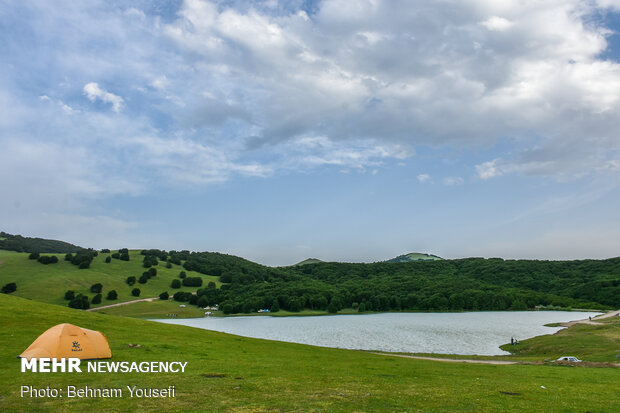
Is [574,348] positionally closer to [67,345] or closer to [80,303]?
[67,345]

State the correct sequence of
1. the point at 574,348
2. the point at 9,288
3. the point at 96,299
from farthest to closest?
the point at 96,299 → the point at 9,288 → the point at 574,348

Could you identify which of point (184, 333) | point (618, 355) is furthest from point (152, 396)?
point (618, 355)

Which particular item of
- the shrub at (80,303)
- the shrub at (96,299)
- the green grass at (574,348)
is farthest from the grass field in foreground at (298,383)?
the shrub at (96,299)

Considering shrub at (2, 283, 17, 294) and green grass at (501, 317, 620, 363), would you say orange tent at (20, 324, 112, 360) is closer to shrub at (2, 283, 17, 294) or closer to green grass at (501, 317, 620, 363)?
green grass at (501, 317, 620, 363)

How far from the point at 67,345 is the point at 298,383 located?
20598mm

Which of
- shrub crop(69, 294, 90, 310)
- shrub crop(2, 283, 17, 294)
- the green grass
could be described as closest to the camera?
the green grass

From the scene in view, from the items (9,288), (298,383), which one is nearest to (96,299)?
(9,288)

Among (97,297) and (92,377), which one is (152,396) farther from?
(97,297)

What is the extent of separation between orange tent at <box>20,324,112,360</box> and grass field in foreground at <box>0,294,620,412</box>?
55.5 inches

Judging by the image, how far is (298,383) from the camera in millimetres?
27875

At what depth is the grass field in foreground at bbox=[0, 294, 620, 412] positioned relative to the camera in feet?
69.7

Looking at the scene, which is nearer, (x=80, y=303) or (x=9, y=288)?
(x=80, y=303)

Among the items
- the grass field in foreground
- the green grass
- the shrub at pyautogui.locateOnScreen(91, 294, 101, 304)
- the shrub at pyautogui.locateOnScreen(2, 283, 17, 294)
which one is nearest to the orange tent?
the grass field in foreground

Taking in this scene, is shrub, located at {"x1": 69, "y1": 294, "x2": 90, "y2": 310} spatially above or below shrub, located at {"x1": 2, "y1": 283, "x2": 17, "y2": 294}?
below
